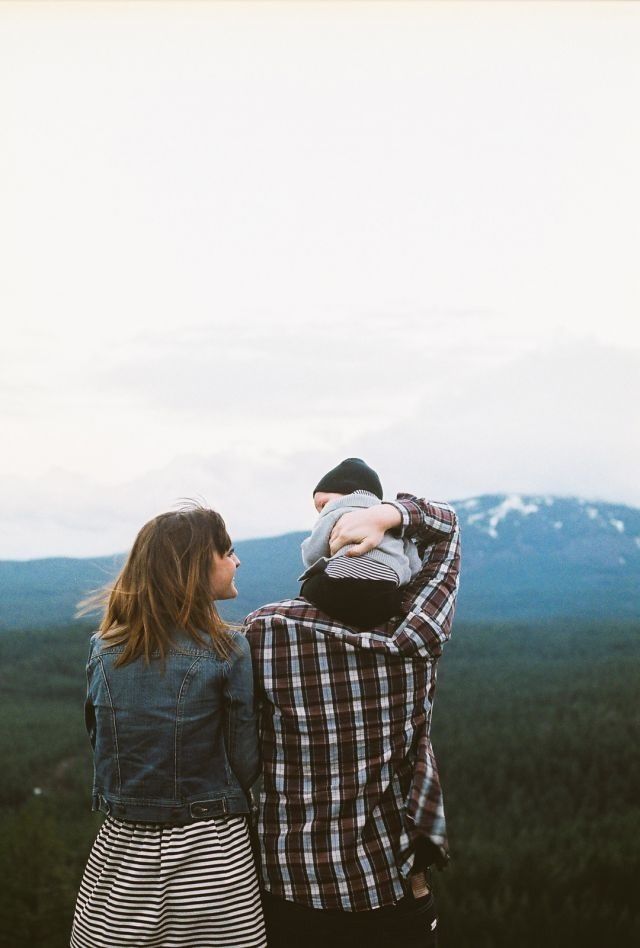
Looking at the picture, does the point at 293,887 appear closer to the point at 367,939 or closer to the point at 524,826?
the point at 367,939

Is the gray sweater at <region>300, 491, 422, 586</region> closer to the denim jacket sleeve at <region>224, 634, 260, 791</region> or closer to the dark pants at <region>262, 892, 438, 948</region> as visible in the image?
the denim jacket sleeve at <region>224, 634, 260, 791</region>

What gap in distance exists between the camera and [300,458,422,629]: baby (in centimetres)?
214

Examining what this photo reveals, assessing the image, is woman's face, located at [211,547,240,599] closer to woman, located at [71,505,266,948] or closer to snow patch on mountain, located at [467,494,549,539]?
woman, located at [71,505,266,948]

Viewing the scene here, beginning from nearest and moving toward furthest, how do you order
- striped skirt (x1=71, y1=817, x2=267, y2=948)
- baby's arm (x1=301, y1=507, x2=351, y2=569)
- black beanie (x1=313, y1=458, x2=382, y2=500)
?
striped skirt (x1=71, y1=817, x2=267, y2=948) → baby's arm (x1=301, y1=507, x2=351, y2=569) → black beanie (x1=313, y1=458, x2=382, y2=500)

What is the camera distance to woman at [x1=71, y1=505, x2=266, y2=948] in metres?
2.09

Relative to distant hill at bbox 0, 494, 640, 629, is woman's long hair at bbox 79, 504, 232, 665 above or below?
above

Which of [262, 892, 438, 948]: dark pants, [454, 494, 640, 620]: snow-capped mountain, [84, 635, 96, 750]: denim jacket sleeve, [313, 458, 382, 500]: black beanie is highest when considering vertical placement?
[313, 458, 382, 500]: black beanie

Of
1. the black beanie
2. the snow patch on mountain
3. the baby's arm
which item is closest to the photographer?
the baby's arm

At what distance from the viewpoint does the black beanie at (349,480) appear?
2436 mm

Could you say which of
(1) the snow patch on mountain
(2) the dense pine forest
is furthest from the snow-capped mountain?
(2) the dense pine forest

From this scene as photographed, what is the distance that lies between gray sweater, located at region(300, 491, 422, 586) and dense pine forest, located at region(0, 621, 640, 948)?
19.8 ft

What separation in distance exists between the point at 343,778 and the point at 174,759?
43 cm

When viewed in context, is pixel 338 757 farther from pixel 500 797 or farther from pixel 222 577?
pixel 500 797

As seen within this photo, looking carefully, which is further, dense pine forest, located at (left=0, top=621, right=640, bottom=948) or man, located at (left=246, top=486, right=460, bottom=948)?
dense pine forest, located at (left=0, top=621, right=640, bottom=948)
